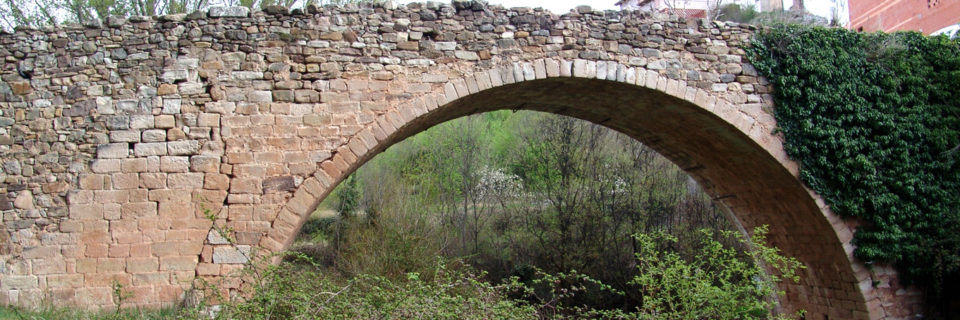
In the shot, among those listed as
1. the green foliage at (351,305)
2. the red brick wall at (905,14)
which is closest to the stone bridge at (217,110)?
the green foliage at (351,305)

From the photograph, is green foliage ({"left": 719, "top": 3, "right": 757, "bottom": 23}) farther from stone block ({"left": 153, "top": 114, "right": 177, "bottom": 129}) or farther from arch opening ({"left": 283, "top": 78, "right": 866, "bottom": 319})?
stone block ({"left": 153, "top": 114, "right": 177, "bottom": 129})

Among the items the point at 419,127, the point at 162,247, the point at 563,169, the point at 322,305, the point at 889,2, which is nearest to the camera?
the point at 322,305

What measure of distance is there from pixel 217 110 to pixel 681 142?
606cm

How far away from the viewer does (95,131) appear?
698cm

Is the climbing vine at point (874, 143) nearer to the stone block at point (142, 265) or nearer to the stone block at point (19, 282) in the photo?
the stone block at point (142, 265)

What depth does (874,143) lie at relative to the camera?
853 cm

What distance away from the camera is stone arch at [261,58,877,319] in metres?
7.27

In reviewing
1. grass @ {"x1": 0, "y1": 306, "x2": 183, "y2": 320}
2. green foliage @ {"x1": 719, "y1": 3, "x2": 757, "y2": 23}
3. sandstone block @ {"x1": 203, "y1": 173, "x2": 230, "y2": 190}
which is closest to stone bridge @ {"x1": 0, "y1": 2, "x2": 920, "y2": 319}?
sandstone block @ {"x1": 203, "y1": 173, "x2": 230, "y2": 190}

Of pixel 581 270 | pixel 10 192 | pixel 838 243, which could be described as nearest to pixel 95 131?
pixel 10 192

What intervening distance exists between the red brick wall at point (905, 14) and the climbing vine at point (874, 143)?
185 cm

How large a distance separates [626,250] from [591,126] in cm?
289

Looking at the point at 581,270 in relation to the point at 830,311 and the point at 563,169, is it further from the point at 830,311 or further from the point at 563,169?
the point at 830,311

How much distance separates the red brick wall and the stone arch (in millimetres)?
2905

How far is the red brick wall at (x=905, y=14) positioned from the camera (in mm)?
10992
